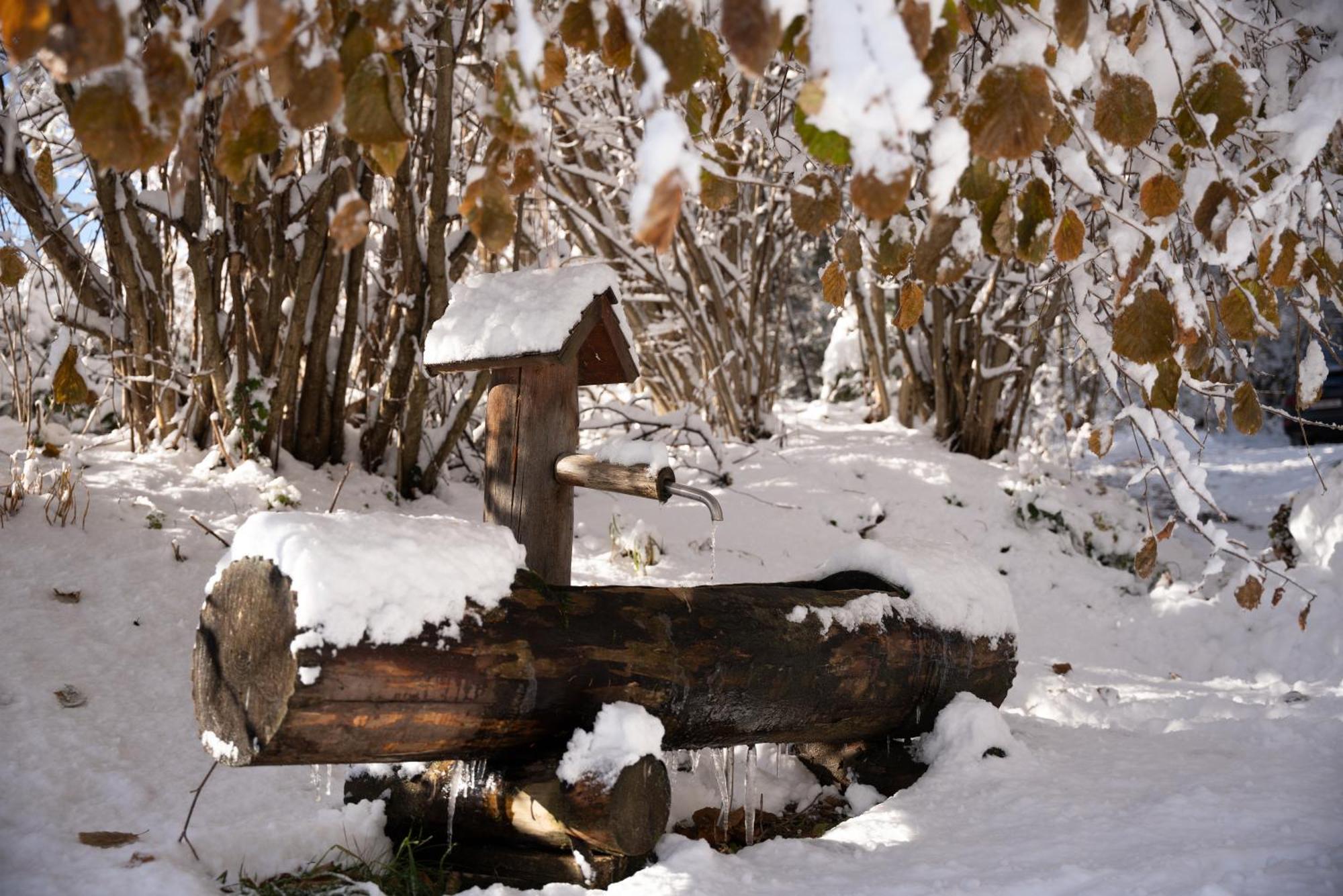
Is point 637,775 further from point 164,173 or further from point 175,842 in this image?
point 164,173

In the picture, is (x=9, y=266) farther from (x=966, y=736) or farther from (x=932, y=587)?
(x=966, y=736)

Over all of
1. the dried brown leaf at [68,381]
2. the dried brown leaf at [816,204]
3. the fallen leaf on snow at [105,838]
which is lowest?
the fallen leaf on snow at [105,838]

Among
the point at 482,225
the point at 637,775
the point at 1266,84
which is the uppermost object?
the point at 1266,84

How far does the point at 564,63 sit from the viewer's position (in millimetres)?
1791

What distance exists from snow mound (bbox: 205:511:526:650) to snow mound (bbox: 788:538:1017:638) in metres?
1.15

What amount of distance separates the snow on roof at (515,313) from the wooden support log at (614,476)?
314 mm

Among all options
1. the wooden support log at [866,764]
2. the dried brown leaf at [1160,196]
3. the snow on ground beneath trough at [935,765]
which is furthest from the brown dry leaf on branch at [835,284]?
the wooden support log at [866,764]

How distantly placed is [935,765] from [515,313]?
179cm

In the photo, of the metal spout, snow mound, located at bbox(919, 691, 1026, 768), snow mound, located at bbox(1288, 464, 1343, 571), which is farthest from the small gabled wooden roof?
snow mound, located at bbox(1288, 464, 1343, 571)

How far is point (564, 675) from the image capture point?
221cm

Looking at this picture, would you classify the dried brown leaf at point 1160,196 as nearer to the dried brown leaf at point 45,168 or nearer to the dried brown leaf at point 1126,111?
the dried brown leaf at point 1126,111

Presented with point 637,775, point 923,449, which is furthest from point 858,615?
point 923,449

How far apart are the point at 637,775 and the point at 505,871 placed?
44 cm

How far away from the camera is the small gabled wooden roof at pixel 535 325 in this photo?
8.34ft
